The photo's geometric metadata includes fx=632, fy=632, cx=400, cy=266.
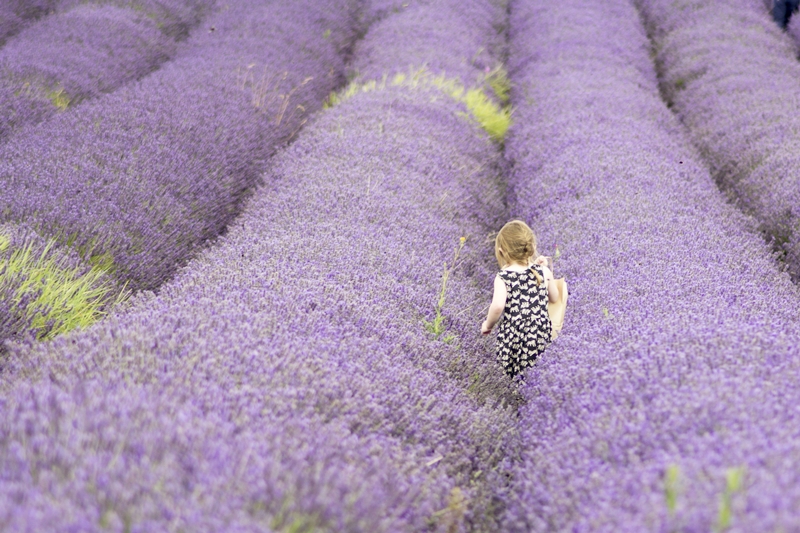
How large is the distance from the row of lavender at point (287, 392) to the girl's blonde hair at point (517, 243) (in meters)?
0.36

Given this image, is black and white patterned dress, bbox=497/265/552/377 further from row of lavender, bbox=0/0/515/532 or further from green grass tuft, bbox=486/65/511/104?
green grass tuft, bbox=486/65/511/104

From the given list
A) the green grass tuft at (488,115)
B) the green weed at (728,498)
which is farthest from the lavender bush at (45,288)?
the green grass tuft at (488,115)

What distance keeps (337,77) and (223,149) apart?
3909mm

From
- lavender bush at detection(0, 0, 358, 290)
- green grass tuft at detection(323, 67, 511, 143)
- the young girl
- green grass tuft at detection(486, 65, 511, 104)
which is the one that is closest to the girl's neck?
the young girl

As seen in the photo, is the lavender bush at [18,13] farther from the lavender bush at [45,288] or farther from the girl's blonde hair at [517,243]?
the girl's blonde hair at [517,243]

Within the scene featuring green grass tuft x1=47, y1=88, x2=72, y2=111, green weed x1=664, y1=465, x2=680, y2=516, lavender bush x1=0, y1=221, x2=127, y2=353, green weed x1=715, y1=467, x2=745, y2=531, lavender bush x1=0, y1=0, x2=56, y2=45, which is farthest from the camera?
lavender bush x1=0, y1=0, x2=56, y2=45

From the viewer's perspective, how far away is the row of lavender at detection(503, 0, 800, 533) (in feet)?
5.01

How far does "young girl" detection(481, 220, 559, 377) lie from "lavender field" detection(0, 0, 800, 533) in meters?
0.15

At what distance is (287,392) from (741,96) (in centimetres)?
654

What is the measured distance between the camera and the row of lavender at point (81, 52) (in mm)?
5734

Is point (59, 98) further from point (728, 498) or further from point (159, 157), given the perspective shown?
point (728, 498)

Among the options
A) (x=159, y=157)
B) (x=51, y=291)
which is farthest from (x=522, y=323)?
(x=159, y=157)

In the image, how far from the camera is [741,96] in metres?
6.69

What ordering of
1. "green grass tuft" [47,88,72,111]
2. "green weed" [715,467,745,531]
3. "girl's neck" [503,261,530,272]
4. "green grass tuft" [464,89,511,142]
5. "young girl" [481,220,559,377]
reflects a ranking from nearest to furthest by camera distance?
"green weed" [715,467,745,531], "young girl" [481,220,559,377], "girl's neck" [503,261,530,272], "green grass tuft" [47,88,72,111], "green grass tuft" [464,89,511,142]
